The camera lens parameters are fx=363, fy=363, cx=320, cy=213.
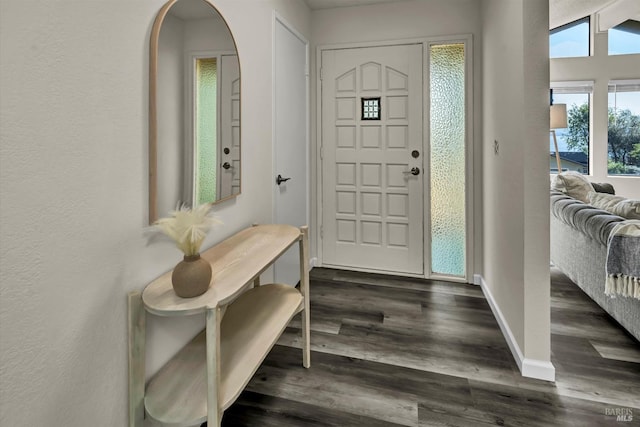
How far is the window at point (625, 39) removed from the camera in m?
5.64

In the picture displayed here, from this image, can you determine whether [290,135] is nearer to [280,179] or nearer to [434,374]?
[280,179]

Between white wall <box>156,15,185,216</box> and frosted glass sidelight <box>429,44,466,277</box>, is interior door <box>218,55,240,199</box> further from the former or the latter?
frosted glass sidelight <box>429,44,466,277</box>

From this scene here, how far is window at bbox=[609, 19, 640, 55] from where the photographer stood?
5641mm

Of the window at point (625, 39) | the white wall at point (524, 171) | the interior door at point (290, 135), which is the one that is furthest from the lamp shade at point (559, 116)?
the interior door at point (290, 135)

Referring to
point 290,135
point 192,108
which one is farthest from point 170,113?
point 290,135

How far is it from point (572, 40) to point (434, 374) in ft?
20.9

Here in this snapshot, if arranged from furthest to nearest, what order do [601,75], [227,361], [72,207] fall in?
[601,75]
[227,361]
[72,207]

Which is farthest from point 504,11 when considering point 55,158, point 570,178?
point 55,158

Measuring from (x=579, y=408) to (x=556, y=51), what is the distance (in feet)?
19.9

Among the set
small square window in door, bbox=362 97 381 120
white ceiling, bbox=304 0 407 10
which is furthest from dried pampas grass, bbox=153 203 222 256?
white ceiling, bbox=304 0 407 10

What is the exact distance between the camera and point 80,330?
41.8 inches

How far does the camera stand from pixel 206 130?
170 cm

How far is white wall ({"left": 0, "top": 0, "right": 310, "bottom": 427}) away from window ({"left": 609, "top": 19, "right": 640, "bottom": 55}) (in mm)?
7002

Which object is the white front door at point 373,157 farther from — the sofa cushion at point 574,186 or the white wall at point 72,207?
the white wall at point 72,207
